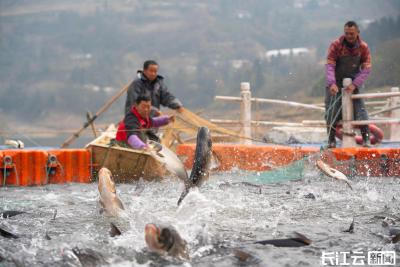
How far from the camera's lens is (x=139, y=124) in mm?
11797

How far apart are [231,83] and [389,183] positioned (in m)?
97.8

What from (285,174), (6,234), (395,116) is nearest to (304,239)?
(6,234)

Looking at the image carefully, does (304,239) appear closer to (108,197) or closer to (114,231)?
(114,231)

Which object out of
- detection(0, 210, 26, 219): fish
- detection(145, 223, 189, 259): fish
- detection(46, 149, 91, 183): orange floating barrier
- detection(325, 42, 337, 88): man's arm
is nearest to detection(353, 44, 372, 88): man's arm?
detection(325, 42, 337, 88): man's arm

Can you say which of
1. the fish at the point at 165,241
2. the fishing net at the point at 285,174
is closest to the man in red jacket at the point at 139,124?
the fishing net at the point at 285,174

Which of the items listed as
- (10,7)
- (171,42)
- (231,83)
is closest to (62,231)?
(231,83)

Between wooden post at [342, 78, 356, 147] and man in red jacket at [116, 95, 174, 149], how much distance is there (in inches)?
126

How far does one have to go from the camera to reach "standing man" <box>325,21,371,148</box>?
12.2 m

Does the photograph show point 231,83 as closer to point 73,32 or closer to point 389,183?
point 73,32

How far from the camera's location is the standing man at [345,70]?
40.1 feet

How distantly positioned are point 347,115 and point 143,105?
3.79m

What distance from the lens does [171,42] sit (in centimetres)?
15088

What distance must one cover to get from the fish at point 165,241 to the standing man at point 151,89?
6.68 metres

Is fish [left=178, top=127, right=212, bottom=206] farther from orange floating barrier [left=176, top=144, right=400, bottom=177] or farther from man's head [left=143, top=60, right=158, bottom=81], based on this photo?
man's head [left=143, top=60, right=158, bottom=81]
